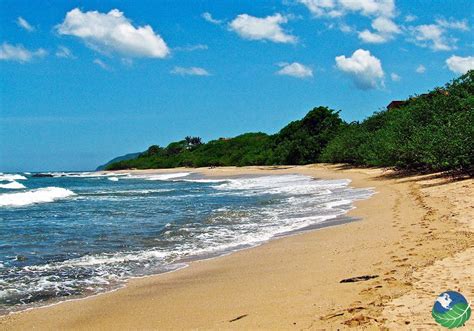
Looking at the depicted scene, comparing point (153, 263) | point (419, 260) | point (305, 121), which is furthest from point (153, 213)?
point (305, 121)

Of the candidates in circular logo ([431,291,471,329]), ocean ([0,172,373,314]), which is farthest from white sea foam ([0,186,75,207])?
circular logo ([431,291,471,329])

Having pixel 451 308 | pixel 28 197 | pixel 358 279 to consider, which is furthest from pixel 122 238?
pixel 28 197

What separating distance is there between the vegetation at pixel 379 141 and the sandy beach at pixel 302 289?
38.4 feet

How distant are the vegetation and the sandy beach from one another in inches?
461

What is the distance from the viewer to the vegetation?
2025 centimetres

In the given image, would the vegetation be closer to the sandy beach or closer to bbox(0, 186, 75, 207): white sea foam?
the sandy beach

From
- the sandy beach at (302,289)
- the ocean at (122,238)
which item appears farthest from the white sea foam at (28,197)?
the sandy beach at (302,289)

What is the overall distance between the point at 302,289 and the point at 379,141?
1115 inches

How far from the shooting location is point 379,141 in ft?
106

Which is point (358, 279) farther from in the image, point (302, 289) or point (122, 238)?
point (122, 238)

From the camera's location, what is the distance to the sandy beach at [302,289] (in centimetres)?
449

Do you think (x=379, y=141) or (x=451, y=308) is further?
(x=379, y=141)

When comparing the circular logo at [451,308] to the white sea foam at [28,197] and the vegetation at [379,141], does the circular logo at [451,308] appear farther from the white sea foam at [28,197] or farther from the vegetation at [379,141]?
the white sea foam at [28,197]

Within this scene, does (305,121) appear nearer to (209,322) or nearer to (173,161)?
(173,161)
